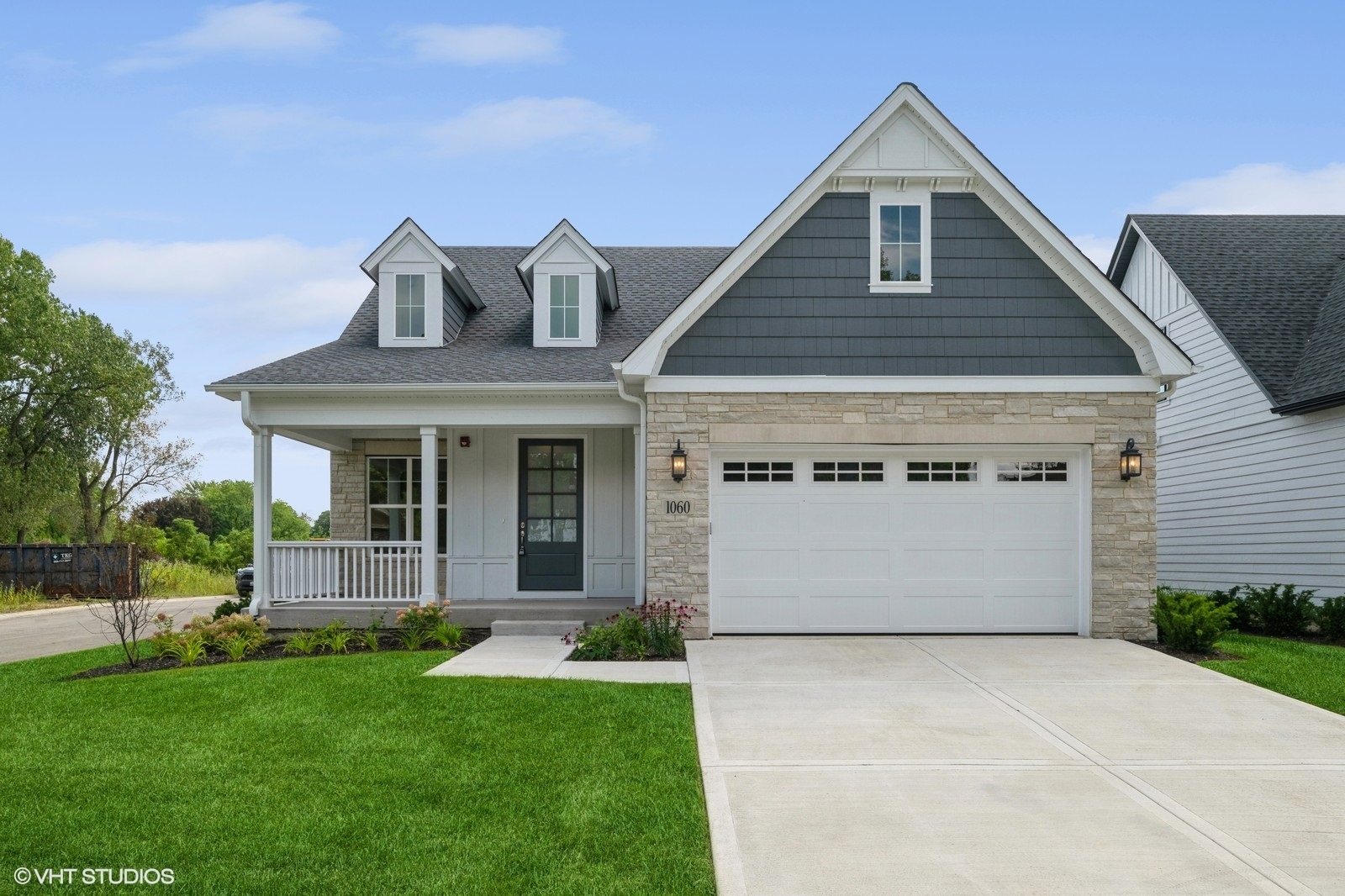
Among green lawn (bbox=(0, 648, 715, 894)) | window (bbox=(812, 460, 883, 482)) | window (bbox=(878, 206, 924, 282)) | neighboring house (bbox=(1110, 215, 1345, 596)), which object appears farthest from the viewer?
neighboring house (bbox=(1110, 215, 1345, 596))

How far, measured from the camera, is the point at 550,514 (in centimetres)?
1397

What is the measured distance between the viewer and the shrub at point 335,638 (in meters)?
11.0

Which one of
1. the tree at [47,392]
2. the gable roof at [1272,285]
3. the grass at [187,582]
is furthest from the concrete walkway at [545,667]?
the tree at [47,392]

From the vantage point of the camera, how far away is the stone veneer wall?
37.4 feet

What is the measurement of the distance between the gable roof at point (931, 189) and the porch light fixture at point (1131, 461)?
91 cm

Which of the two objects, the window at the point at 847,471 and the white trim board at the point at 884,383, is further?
the window at the point at 847,471

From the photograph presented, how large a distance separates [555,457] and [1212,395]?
10.9 meters

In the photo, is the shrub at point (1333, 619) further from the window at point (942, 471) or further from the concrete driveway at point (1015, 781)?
the window at point (942, 471)

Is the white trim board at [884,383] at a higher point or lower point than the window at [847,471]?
higher

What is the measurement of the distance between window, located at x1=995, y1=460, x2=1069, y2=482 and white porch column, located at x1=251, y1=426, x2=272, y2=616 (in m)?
9.37

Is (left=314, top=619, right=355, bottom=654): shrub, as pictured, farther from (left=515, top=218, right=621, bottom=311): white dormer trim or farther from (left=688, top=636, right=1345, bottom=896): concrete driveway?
(left=515, top=218, right=621, bottom=311): white dormer trim

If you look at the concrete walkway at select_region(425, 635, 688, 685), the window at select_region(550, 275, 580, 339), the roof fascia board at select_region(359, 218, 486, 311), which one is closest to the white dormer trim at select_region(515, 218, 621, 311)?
the window at select_region(550, 275, 580, 339)

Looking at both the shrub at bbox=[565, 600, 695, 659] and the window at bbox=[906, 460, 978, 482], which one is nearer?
the shrub at bbox=[565, 600, 695, 659]

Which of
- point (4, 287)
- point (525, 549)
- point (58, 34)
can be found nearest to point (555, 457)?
point (525, 549)
